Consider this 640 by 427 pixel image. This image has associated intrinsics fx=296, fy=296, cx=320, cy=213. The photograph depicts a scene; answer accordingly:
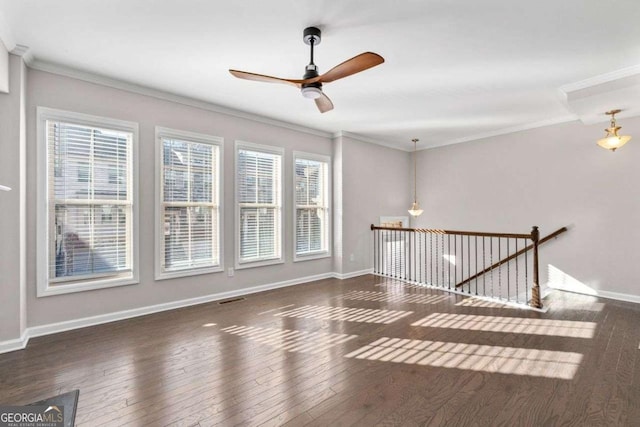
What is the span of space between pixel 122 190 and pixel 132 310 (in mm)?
1460

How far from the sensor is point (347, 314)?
3730mm

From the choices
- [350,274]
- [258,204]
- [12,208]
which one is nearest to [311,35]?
[258,204]

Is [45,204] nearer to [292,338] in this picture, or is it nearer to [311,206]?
[292,338]

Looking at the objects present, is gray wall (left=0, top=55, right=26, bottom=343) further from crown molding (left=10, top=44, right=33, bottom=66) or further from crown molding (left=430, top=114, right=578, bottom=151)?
crown molding (left=430, top=114, right=578, bottom=151)

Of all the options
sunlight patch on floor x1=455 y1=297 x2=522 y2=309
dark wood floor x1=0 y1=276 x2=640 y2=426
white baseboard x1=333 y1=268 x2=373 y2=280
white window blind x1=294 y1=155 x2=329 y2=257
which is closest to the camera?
dark wood floor x1=0 y1=276 x2=640 y2=426

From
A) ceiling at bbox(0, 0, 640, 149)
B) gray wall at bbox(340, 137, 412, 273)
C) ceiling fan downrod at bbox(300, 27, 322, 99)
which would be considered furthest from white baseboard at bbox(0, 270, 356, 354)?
ceiling fan downrod at bbox(300, 27, 322, 99)

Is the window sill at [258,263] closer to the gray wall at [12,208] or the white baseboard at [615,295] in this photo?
the gray wall at [12,208]

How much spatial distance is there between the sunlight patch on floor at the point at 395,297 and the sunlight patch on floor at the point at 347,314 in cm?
49

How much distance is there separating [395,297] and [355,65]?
3.37 m

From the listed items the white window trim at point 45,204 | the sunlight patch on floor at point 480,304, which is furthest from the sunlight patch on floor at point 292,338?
the sunlight patch on floor at point 480,304

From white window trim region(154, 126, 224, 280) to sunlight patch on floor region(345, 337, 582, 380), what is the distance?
249 cm

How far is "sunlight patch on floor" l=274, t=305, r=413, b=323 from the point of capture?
11.7 ft

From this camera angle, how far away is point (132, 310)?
11.8ft

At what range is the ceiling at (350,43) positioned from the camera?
228cm
